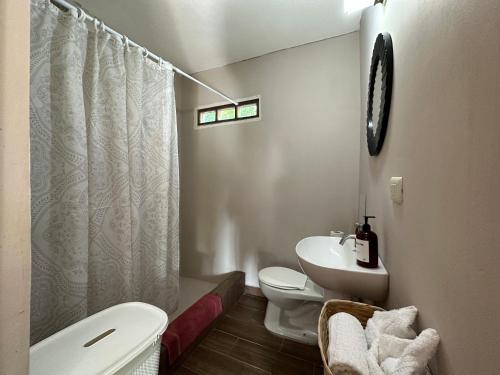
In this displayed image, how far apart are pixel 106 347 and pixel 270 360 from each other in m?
0.98

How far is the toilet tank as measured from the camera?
1.88 feet

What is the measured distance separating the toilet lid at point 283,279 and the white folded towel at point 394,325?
0.78 metres

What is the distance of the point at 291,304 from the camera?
1.42 m

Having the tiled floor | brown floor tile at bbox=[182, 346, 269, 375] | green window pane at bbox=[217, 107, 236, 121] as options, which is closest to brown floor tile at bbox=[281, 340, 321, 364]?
the tiled floor

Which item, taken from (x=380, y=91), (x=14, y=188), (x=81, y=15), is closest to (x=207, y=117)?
(x=81, y=15)

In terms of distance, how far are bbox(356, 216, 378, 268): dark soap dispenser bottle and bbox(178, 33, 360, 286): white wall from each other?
768 mm

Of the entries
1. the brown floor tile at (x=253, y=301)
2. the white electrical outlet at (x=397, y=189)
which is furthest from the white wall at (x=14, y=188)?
the brown floor tile at (x=253, y=301)

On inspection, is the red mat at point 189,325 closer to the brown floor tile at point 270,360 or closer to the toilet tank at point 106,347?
the brown floor tile at point 270,360

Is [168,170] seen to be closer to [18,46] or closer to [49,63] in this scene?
[49,63]

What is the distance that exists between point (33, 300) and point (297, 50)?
2333 millimetres

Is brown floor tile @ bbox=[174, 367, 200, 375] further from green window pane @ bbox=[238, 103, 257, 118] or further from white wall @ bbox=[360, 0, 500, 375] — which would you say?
green window pane @ bbox=[238, 103, 257, 118]

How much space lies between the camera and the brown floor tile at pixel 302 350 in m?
1.23

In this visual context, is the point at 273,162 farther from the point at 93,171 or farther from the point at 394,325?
the point at 394,325

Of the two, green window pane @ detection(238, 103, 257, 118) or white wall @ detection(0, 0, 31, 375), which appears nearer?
white wall @ detection(0, 0, 31, 375)
